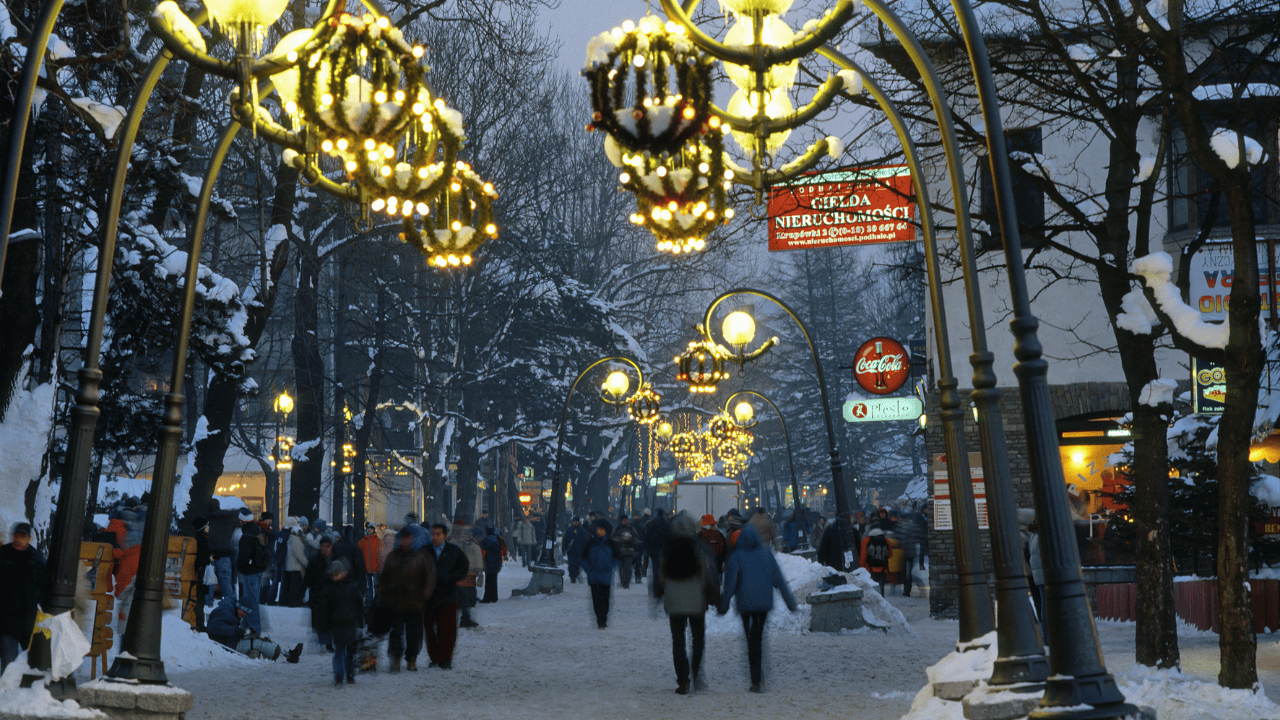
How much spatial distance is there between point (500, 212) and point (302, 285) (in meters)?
8.43

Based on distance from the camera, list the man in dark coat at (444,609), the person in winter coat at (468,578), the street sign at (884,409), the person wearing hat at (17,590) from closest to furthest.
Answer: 1. the person wearing hat at (17,590)
2. the man in dark coat at (444,609)
3. the person in winter coat at (468,578)
4. the street sign at (884,409)

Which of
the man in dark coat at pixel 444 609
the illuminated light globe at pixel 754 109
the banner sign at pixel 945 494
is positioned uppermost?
the illuminated light globe at pixel 754 109

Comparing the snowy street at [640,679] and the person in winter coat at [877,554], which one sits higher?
the person in winter coat at [877,554]

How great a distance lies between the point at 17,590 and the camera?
37.5 feet

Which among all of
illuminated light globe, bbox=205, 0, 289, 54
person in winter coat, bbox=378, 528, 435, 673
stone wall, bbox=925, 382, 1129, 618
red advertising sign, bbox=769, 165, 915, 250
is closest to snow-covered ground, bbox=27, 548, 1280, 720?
person in winter coat, bbox=378, 528, 435, 673

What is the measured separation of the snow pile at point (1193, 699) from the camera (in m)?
Result: 9.76

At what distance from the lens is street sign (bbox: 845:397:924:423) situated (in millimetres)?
25562

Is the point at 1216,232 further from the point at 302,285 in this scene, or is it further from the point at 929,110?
the point at 302,285

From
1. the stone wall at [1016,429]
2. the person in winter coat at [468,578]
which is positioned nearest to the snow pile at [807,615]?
the stone wall at [1016,429]

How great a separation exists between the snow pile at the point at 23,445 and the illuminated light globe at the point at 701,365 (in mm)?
10842

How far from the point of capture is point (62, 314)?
14281 mm

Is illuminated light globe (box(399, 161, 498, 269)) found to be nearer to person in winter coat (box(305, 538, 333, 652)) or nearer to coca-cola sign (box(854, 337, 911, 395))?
person in winter coat (box(305, 538, 333, 652))

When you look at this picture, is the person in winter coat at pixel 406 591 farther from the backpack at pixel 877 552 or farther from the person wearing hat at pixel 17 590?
the backpack at pixel 877 552

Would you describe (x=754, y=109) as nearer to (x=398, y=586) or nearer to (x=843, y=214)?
(x=843, y=214)
